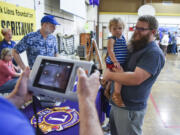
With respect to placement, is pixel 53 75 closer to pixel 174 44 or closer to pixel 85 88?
pixel 85 88

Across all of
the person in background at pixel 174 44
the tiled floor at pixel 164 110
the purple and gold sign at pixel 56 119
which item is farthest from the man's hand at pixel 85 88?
the person in background at pixel 174 44

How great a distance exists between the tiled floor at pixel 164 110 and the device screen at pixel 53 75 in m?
2.22

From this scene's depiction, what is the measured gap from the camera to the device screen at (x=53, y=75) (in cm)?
84

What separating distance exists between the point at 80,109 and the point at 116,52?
4.70 ft

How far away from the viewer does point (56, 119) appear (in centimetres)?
166

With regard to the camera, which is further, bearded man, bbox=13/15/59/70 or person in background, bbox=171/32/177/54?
person in background, bbox=171/32/177/54

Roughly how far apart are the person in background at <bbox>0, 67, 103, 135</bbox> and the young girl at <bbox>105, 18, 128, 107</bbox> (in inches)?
29.8

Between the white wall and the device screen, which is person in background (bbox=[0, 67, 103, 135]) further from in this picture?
the white wall

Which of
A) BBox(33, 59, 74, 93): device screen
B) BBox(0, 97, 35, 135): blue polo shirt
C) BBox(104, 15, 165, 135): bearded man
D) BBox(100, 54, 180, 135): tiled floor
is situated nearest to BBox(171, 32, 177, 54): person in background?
BBox(100, 54, 180, 135): tiled floor

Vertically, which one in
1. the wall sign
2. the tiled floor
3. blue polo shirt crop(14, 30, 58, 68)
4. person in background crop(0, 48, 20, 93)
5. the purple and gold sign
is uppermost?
the wall sign

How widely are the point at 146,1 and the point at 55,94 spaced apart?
13.7 meters

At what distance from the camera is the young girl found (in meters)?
1.38

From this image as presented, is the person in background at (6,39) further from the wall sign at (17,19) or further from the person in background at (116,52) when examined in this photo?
the person in background at (116,52)

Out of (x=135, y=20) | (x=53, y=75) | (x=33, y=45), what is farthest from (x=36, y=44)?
(x=135, y=20)
